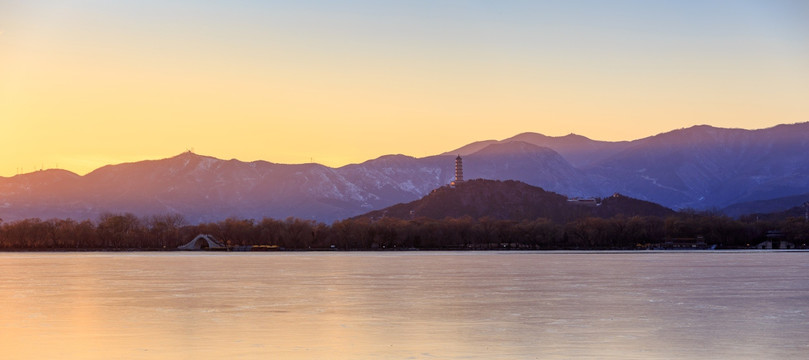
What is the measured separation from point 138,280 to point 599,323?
4384 cm

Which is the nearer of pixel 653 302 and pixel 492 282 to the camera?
pixel 653 302

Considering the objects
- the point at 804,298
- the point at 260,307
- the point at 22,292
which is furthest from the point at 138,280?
the point at 804,298

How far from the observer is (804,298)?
171ft

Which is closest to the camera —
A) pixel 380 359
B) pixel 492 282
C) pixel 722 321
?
pixel 380 359

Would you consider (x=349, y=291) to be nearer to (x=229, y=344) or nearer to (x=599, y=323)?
(x=599, y=323)

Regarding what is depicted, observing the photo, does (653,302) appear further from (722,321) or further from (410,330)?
(410,330)

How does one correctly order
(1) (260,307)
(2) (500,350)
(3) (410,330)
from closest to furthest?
(2) (500,350), (3) (410,330), (1) (260,307)

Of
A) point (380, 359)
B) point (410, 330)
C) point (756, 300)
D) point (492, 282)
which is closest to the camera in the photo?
point (380, 359)

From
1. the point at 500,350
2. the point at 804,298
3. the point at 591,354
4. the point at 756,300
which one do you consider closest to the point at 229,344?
the point at 500,350

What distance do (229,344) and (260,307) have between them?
556 inches

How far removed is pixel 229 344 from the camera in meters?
32.3

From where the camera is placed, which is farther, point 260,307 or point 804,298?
point 804,298

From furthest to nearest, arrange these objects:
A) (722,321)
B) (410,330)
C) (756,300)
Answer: (756,300)
(722,321)
(410,330)

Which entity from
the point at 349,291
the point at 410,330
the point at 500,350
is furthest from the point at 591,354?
the point at 349,291
